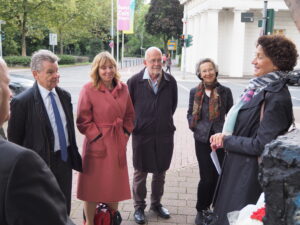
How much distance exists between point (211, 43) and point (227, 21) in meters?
3.32

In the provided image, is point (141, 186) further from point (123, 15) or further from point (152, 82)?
point (123, 15)

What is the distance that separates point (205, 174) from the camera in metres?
3.90

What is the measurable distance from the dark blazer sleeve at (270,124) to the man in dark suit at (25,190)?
1563mm

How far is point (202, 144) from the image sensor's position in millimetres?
3844

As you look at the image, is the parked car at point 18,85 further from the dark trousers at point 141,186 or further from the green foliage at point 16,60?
the green foliage at point 16,60

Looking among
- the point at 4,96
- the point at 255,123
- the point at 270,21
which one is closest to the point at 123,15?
the point at 270,21

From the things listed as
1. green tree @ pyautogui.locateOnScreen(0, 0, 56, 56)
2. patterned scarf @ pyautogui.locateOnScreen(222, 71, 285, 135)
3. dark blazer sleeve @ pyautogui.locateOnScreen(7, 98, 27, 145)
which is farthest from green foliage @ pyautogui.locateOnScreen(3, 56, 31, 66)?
patterned scarf @ pyautogui.locateOnScreen(222, 71, 285, 135)

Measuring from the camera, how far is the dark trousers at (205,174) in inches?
151

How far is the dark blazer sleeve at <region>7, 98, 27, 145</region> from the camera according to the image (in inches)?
121

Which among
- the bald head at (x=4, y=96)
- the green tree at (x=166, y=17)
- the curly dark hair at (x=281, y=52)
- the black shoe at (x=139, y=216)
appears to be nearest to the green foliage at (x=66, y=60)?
the green tree at (x=166, y=17)

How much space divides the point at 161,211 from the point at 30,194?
10.4 ft

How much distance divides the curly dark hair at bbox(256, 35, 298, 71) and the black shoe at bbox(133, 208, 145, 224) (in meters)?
2.33

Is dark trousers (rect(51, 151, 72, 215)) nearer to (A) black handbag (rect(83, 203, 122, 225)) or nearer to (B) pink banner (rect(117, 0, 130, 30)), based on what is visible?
(A) black handbag (rect(83, 203, 122, 225))

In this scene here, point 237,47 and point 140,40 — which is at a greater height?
point 140,40
